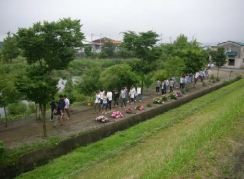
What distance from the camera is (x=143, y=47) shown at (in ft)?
64.5

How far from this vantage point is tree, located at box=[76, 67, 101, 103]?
16.1 meters

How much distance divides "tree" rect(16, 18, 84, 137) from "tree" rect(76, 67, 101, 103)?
126 inches

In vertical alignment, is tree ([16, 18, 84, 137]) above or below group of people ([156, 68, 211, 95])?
above

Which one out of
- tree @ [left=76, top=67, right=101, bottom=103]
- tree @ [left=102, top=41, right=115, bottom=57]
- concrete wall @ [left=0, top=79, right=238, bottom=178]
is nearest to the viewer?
concrete wall @ [left=0, top=79, right=238, bottom=178]

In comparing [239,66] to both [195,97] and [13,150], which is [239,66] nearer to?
[195,97]

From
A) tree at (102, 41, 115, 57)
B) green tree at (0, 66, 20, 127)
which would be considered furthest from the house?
green tree at (0, 66, 20, 127)

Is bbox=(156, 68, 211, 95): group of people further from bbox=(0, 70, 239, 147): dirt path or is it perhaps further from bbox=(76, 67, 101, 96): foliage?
bbox=(0, 70, 239, 147): dirt path

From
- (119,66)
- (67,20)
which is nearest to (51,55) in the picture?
(67,20)

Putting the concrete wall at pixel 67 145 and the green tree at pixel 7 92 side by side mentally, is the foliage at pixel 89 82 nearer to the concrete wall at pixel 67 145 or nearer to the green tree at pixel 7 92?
the concrete wall at pixel 67 145

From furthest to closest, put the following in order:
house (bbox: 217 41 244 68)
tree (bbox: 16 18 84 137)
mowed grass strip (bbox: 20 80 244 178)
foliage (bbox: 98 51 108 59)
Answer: foliage (bbox: 98 51 108 59)
house (bbox: 217 41 244 68)
tree (bbox: 16 18 84 137)
mowed grass strip (bbox: 20 80 244 178)

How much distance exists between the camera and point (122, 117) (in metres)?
13.2

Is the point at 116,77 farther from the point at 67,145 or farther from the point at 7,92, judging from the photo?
the point at 67,145

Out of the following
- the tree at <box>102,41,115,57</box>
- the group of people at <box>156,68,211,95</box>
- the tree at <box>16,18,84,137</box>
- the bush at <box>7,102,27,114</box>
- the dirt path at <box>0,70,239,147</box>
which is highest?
the tree at <box>102,41,115,57</box>

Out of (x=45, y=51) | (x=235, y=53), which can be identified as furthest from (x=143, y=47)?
(x=235, y=53)
